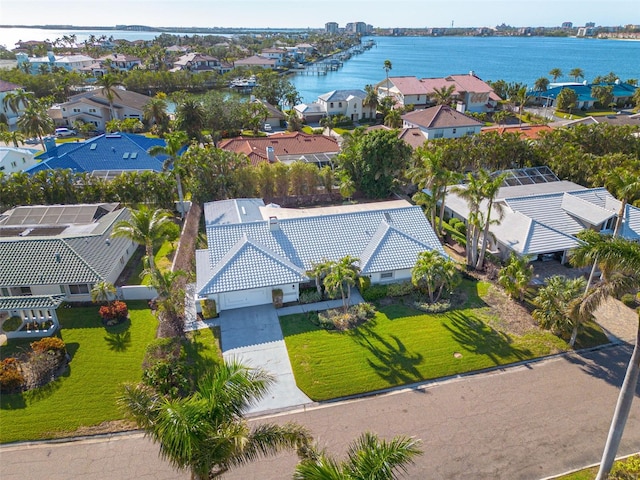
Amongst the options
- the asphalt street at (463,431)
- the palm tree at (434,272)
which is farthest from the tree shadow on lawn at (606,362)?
the palm tree at (434,272)

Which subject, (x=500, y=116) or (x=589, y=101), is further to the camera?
(x=589, y=101)

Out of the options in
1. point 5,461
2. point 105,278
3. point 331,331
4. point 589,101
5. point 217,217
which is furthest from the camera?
point 589,101

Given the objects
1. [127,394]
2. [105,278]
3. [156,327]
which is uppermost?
[127,394]

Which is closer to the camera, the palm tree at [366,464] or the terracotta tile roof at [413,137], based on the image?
the palm tree at [366,464]

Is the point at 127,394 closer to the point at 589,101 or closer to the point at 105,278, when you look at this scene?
the point at 105,278

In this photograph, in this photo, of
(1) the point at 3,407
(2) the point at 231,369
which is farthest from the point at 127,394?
(1) the point at 3,407

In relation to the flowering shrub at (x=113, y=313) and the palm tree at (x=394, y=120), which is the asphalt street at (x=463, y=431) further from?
the palm tree at (x=394, y=120)
